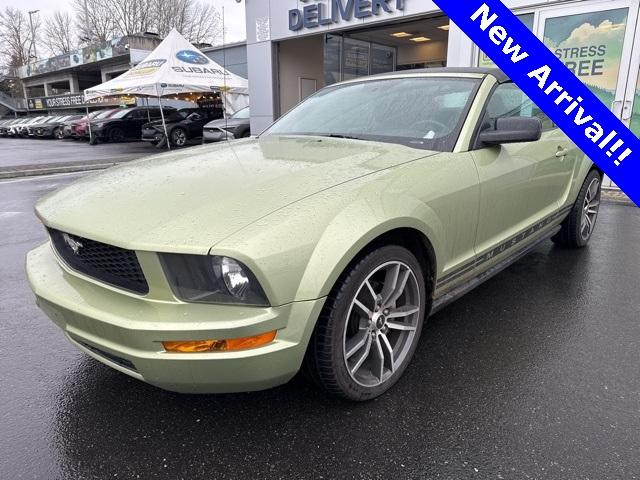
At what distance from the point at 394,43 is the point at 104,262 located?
15.6 metres

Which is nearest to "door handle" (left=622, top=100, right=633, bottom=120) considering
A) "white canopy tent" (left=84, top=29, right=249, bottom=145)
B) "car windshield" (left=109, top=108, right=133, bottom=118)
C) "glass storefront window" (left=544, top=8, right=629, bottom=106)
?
"glass storefront window" (left=544, top=8, right=629, bottom=106)

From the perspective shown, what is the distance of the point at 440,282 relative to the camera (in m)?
2.59

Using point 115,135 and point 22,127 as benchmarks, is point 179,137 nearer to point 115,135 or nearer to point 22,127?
point 115,135

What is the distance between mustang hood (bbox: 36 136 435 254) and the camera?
6.03ft

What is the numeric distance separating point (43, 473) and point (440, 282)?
197 cm

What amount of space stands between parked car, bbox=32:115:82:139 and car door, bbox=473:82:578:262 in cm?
2544

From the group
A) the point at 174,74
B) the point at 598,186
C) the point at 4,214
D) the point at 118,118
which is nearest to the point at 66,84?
the point at 118,118

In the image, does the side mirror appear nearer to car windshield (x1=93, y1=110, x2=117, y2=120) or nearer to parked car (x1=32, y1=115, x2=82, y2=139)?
car windshield (x1=93, y1=110, x2=117, y2=120)

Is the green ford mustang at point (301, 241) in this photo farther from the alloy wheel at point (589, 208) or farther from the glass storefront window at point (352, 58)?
the glass storefront window at point (352, 58)

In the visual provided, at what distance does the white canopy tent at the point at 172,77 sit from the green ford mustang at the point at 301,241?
12.0 meters

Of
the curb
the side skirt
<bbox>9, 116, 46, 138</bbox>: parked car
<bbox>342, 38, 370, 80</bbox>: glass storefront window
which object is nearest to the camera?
the side skirt

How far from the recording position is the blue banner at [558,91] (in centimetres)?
196

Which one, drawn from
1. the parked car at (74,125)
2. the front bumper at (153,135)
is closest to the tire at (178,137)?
the front bumper at (153,135)

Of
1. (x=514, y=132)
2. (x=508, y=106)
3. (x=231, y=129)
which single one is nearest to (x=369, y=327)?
(x=514, y=132)
